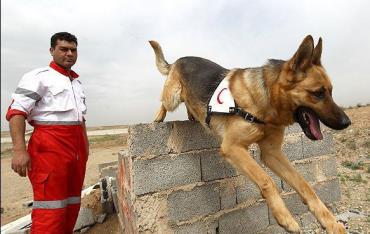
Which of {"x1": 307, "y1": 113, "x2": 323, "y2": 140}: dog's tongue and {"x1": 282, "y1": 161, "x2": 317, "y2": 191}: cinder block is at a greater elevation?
{"x1": 307, "y1": 113, "x2": 323, "y2": 140}: dog's tongue

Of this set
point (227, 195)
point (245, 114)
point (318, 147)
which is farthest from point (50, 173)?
point (318, 147)

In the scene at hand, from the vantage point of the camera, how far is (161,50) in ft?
15.2

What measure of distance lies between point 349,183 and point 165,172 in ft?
14.8

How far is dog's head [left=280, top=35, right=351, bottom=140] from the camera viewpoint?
9.08 ft

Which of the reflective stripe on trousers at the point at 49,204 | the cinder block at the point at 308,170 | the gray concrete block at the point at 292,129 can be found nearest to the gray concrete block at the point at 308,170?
the cinder block at the point at 308,170

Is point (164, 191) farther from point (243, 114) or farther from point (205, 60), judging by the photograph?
point (205, 60)

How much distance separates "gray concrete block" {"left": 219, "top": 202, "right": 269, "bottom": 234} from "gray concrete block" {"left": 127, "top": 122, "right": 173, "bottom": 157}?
3.63 feet

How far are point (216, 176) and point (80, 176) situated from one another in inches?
58.6

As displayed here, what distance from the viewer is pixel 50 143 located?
2.91 m

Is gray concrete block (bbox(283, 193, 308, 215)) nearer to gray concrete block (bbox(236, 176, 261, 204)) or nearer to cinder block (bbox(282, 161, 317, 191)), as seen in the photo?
cinder block (bbox(282, 161, 317, 191))

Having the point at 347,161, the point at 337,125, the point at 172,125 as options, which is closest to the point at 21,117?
the point at 172,125

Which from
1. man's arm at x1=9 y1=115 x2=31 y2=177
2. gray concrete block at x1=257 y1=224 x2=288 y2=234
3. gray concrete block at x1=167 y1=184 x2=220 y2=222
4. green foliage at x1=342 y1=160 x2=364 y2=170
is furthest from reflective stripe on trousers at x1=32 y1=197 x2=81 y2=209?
green foliage at x1=342 y1=160 x2=364 y2=170

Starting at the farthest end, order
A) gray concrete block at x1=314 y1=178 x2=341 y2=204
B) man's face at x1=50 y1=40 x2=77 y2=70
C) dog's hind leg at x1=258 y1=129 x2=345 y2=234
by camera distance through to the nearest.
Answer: gray concrete block at x1=314 y1=178 x2=341 y2=204 → man's face at x1=50 y1=40 x2=77 y2=70 → dog's hind leg at x1=258 y1=129 x2=345 y2=234

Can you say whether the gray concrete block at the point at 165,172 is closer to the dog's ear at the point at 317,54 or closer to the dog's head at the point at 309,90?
the dog's head at the point at 309,90
